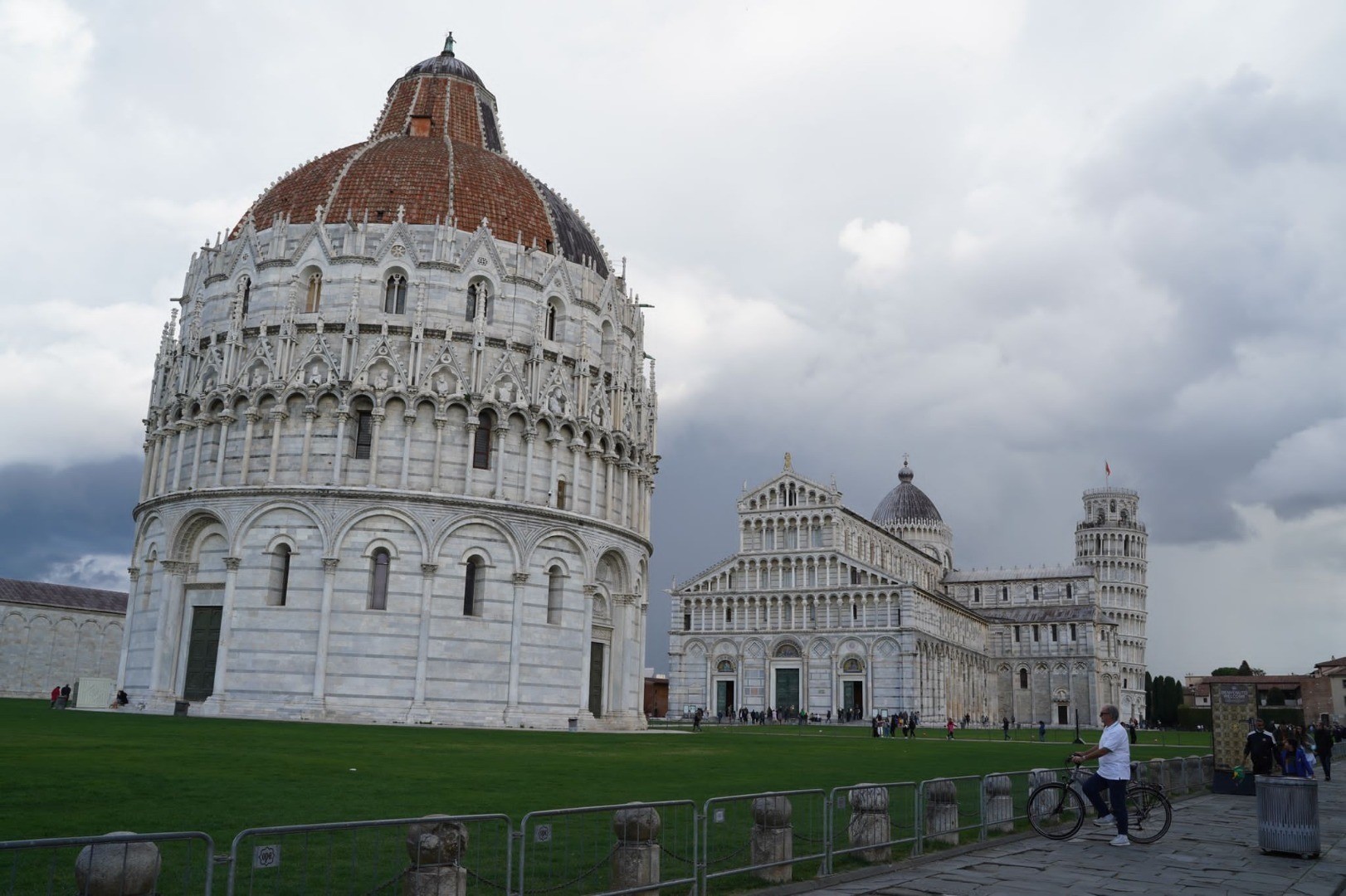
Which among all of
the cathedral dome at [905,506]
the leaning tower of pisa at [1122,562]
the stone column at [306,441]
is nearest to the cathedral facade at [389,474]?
the stone column at [306,441]

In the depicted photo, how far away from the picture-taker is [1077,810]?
51.0 feet

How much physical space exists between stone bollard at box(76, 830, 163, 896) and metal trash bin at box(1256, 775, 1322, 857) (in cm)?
1323

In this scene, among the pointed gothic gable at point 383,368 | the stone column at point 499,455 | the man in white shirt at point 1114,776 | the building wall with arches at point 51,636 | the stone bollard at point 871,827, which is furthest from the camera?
the building wall with arches at point 51,636

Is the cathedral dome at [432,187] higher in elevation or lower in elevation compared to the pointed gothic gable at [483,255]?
higher

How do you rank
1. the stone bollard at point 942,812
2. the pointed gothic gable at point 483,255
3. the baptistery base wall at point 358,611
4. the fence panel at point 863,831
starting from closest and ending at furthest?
1. the fence panel at point 863,831
2. the stone bollard at point 942,812
3. the baptistery base wall at point 358,611
4. the pointed gothic gable at point 483,255

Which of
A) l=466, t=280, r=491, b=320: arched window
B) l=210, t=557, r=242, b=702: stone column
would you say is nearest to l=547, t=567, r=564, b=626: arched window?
l=466, t=280, r=491, b=320: arched window

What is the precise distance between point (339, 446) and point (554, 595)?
974 cm

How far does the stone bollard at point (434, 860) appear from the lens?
324 inches

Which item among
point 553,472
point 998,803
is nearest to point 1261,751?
point 998,803

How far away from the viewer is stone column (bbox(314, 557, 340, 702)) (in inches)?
1496

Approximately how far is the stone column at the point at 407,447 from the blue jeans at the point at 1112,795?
29.4 metres

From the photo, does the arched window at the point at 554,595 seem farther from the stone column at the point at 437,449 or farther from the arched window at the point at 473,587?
the stone column at the point at 437,449

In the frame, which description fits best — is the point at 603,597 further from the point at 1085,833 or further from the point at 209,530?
the point at 1085,833

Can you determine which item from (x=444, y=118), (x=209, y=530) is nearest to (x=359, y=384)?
(x=209, y=530)
